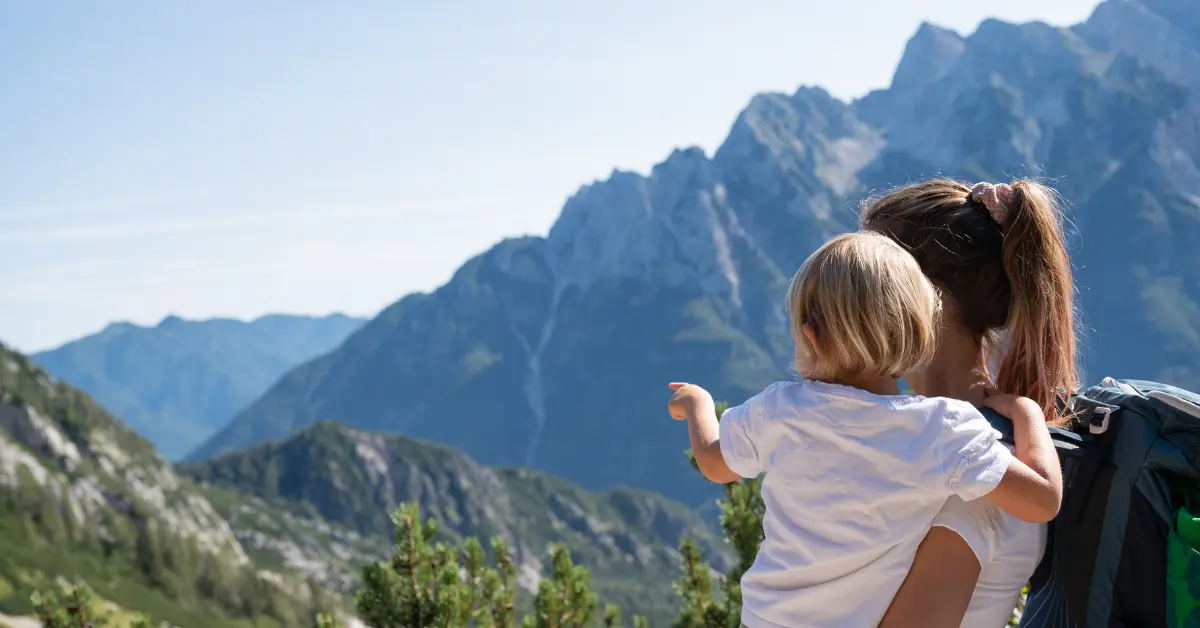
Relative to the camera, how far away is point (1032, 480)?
8.79 ft

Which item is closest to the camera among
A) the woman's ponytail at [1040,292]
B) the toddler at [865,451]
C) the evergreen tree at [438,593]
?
the toddler at [865,451]

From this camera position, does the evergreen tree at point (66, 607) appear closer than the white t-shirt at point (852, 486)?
No

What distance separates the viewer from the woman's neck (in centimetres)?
331

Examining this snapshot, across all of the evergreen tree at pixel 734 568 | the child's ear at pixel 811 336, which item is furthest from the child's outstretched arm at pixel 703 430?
the evergreen tree at pixel 734 568

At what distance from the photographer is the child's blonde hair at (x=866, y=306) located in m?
2.80

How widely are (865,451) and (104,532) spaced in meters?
161

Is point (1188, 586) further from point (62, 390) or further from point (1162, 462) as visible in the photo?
point (62, 390)

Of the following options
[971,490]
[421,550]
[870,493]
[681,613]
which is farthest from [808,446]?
[681,613]

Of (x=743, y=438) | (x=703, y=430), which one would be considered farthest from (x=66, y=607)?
(x=743, y=438)

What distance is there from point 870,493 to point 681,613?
7.16 metres

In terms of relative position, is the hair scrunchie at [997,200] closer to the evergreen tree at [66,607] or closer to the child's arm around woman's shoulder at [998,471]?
the child's arm around woman's shoulder at [998,471]

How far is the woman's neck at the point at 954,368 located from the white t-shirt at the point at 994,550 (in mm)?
517

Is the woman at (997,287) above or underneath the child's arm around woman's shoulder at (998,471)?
above

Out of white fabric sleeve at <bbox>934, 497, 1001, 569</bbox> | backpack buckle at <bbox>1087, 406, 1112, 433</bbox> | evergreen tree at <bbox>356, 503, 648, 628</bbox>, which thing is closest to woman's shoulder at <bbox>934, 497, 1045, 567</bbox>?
white fabric sleeve at <bbox>934, 497, 1001, 569</bbox>
